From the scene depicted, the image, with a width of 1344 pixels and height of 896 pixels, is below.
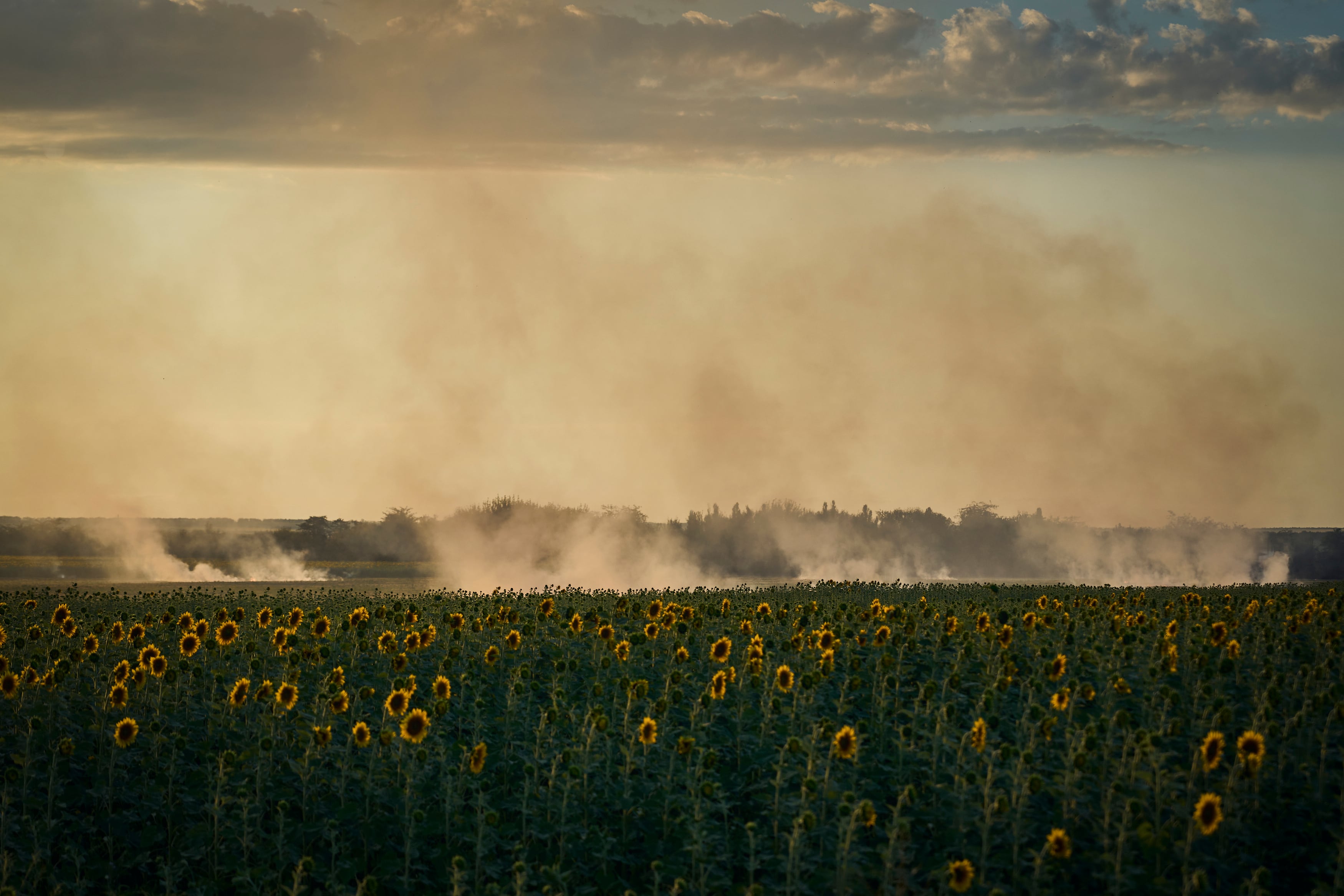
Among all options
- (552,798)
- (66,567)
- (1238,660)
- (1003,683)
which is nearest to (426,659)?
(552,798)

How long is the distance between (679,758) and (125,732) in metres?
6.92

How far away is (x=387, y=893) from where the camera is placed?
11.6 m

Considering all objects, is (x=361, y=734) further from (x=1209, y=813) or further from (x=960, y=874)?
(x=1209, y=813)

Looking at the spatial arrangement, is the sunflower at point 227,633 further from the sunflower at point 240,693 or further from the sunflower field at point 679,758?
the sunflower at point 240,693

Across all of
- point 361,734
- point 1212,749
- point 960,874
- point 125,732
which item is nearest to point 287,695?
point 361,734

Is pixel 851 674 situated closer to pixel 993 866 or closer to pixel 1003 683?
pixel 1003 683

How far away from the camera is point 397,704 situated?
1335 cm

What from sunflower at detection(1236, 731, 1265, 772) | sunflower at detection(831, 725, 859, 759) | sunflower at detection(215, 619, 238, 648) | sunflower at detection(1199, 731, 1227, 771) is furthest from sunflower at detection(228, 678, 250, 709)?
sunflower at detection(1236, 731, 1265, 772)

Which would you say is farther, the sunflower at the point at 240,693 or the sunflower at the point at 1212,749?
the sunflower at the point at 240,693

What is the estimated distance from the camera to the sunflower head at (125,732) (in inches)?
530

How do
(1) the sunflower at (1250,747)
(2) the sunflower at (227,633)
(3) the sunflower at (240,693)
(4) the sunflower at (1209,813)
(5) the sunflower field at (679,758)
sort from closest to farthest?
(4) the sunflower at (1209,813), (1) the sunflower at (1250,747), (5) the sunflower field at (679,758), (3) the sunflower at (240,693), (2) the sunflower at (227,633)

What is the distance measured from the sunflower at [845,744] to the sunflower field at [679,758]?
0.12ft

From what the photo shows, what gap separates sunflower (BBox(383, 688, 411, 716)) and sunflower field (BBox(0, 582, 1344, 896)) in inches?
2.0

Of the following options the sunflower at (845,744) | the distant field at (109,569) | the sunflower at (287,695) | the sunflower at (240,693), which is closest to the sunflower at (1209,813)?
the sunflower at (845,744)
